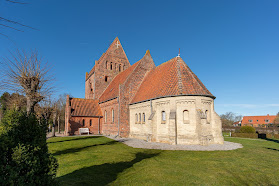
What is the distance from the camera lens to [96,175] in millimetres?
7801

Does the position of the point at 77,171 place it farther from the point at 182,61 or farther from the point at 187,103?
the point at 182,61

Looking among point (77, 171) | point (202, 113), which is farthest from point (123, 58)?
point (77, 171)

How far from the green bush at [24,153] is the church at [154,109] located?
13.7 m

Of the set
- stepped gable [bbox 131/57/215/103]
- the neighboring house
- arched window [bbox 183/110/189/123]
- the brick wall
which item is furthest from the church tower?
A: the neighboring house

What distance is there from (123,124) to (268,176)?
18.6m

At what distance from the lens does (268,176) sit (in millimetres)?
8055

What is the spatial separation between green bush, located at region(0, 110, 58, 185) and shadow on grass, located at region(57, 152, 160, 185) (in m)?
2.67

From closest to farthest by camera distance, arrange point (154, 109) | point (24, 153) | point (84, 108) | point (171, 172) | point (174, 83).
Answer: point (24, 153)
point (171, 172)
point (174, 83)
point (154, 109)
point (84, 108)

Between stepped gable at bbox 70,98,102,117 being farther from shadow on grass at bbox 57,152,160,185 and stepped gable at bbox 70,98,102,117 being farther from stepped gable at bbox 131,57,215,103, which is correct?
shadow on grass at bbox 57,152,160,185

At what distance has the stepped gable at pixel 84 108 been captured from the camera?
100 feet

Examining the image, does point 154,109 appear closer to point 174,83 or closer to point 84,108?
point 174,83

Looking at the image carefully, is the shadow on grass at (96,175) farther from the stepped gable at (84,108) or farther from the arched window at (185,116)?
the stepped gable at (84,108)

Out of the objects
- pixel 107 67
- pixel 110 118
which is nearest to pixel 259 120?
pixel 107 67

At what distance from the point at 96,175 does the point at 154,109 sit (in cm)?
1285
